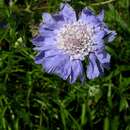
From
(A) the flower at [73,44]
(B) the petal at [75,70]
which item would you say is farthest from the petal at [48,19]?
(B) the petal at [75,70]

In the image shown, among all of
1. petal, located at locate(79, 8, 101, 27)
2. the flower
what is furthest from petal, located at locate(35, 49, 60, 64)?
petal, located at locate(79, 8, 101, 27)

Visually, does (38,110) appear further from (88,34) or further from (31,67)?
(88,34)

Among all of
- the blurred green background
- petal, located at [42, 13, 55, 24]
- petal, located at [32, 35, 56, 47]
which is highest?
Answer: petal, located at [42, 13, 55, 24]

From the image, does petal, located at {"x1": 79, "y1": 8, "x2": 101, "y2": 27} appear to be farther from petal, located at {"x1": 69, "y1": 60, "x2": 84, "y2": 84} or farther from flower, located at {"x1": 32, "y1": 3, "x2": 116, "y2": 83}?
petal, located at {"x1": 69, "y1": 60, "x2": 84, "y2": 84}

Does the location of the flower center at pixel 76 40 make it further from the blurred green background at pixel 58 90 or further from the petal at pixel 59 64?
the blurred green background at pixel 58 90

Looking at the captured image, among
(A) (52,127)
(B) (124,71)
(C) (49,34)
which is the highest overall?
(C) (49,34)

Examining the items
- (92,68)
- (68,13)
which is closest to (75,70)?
(92,68)

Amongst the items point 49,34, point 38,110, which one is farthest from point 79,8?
point 38,110

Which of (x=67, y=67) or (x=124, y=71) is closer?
(x=67, y=67)
